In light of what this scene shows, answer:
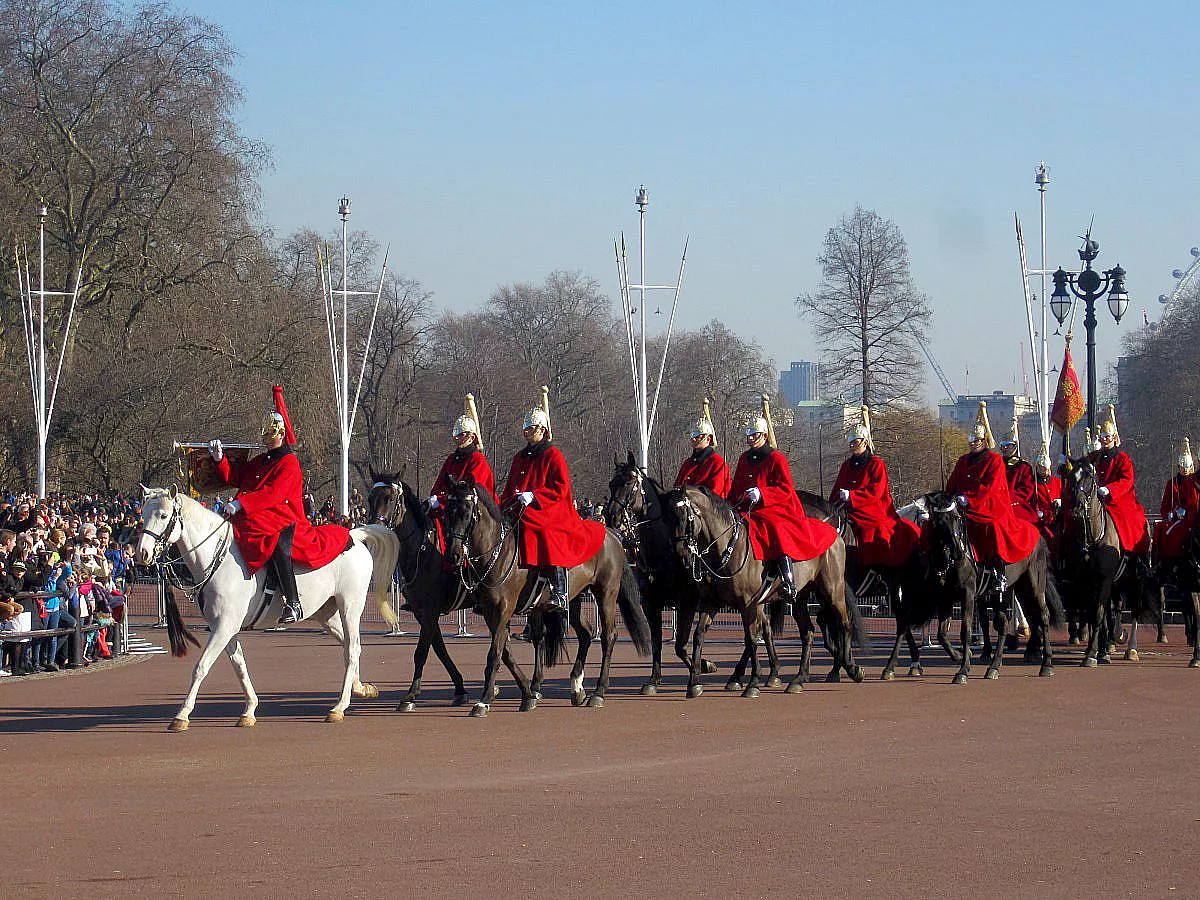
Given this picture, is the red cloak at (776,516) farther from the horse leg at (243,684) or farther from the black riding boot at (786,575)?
the horse leg at (243,684)

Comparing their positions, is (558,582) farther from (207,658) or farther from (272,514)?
(207,658)

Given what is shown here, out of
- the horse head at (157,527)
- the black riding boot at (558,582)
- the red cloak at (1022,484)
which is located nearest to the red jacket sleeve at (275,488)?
the horse head at (157,527)

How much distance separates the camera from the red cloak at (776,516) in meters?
15.9

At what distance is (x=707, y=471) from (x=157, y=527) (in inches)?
228

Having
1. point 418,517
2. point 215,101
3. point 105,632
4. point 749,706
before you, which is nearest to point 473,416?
point 418,517

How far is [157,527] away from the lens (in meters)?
13.5

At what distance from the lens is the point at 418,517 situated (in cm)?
1502

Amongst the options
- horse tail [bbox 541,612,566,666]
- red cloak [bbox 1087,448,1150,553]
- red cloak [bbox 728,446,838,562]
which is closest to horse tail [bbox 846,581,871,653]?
red cloak [bbox 728,446,838,562]

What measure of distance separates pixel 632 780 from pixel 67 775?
12.6ft

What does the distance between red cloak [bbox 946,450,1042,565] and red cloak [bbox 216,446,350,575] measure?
6.78 m

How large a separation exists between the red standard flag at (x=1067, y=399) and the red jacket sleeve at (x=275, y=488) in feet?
64.0

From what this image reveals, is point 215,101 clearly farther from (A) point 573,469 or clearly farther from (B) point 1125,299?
(B) point 1125,299

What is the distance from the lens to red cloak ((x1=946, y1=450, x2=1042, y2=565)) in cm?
1731

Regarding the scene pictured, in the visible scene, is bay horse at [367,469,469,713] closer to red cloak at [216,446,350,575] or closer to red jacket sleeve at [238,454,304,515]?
red cloak at [216,446,350,575]
